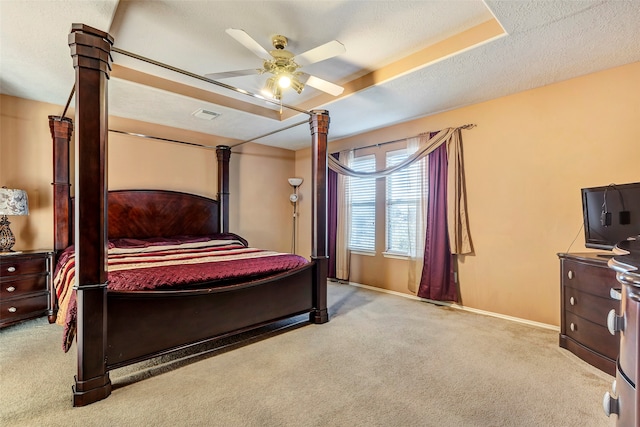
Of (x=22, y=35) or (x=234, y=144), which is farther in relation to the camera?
(x=234, y=144)

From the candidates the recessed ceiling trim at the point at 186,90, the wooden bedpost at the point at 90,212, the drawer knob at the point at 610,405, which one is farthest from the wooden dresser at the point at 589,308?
the recessed ceiling trim at the point at 186,90

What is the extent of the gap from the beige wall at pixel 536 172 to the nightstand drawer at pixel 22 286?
4.63 meters

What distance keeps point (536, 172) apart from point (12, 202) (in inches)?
208

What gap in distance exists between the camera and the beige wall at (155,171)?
343 centimetres

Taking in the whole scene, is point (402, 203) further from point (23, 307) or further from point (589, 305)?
point (23, 307)

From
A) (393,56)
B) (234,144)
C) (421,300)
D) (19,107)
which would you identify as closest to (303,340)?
(421,300)

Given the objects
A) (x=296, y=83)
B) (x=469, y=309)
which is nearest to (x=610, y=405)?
(x=296, y=83)

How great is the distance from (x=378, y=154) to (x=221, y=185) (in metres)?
2.52

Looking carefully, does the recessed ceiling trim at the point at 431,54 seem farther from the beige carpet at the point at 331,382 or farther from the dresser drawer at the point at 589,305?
the beige carpet at the point at 331,382

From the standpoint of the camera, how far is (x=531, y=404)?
1846mm

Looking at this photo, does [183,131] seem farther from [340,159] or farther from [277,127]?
[340,159]

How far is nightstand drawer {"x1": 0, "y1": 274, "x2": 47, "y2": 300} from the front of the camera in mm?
2867

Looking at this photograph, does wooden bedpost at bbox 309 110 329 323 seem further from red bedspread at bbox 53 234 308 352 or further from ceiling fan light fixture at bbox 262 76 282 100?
ceiling fan light fixture at bbox 262 76 282 100

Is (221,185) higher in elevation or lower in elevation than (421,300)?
higher
